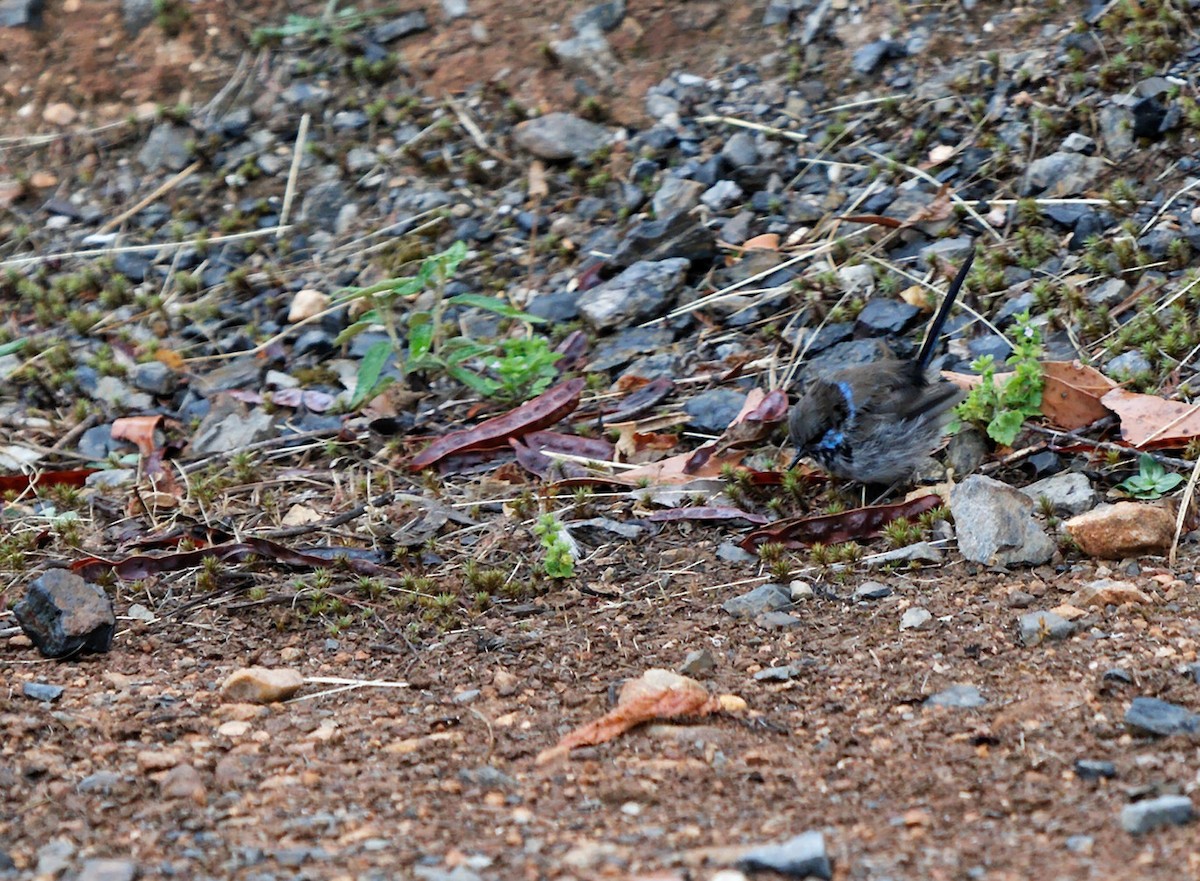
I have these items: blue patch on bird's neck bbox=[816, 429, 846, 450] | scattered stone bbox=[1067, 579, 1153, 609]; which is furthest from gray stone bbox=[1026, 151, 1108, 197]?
scattered stone bbox=[1067, 579, 1153, 609]

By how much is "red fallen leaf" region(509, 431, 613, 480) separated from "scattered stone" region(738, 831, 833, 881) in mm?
2727

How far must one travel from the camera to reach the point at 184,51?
26.0 ft

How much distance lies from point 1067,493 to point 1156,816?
205 centimetres

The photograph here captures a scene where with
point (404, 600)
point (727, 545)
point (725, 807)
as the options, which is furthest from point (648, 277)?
point (725, 807)

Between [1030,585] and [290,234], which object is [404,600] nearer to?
[1030,585]

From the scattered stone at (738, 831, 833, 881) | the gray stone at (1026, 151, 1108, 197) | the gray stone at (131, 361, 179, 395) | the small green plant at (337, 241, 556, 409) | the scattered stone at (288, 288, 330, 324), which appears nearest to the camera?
the scattered stone at (738, 831, 833, 881)

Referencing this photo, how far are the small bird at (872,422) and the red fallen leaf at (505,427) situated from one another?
3.16 ft

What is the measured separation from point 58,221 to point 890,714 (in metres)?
5.93

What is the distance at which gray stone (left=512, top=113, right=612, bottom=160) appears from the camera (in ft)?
23.1

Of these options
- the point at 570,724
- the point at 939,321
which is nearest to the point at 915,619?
the point at 570,724

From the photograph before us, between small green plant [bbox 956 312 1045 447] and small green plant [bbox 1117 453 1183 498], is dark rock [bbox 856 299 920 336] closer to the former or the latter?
small green plant [bbox 956 312 1045 447]

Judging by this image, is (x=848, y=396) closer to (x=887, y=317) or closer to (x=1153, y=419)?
(x=887, y=317)

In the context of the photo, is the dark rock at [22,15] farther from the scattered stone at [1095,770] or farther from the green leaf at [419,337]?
the scattered stone at [1095,770]

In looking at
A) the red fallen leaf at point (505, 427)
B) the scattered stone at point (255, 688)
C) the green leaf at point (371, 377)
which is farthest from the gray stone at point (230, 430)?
the scattered stone at point (255, 688)
